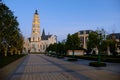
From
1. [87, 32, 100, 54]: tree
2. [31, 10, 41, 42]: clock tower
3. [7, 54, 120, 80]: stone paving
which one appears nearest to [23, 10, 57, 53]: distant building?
[31, 10, 41, 42]: clock tower

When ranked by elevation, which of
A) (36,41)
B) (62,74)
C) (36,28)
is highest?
(36,28)

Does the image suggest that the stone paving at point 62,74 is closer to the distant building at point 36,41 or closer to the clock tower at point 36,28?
the clock tower at point 36,28

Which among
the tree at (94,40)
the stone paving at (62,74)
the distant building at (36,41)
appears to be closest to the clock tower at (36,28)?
the distant building at (36,41)

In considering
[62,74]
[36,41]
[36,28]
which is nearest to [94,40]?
[62,74]

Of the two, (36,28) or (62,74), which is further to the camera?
(36,28)

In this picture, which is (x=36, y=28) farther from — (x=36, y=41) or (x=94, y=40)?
(x=94, y=40)

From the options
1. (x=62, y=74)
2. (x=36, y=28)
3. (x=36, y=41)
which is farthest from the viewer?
(x=36, y=41)

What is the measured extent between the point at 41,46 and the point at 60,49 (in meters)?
116

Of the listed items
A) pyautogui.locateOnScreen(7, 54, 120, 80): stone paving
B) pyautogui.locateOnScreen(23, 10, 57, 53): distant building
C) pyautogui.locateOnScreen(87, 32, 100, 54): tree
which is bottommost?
pyautogui.locateOnScreen(7, 54, 120, 80): stone paving

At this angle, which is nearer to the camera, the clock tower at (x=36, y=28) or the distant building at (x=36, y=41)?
the clock tower at (x=36, y=28)

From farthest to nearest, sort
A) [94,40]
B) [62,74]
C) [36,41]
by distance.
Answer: [36,41] < [94,40] < [62,74]

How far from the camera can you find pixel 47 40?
198m

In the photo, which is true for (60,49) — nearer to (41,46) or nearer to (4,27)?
(4,27)

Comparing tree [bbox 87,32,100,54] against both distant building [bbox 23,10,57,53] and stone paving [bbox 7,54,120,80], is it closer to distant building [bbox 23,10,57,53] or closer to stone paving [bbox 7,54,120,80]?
stone paving [bbox 7,54,120,80]
